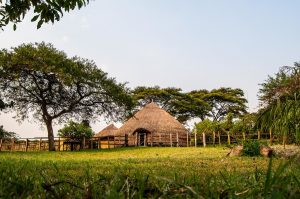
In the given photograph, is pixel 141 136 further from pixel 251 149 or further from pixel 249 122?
pixel 249 122

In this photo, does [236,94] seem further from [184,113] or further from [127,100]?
[127,100]

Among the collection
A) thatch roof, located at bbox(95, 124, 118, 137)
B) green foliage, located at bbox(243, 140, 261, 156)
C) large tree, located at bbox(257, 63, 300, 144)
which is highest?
thatch roof, located at bbox(95, 124, 118, 137)

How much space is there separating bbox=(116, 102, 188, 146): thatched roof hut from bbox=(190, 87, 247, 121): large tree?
56.4ft

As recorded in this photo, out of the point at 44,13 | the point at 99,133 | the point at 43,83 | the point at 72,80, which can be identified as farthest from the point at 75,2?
the point at 99,133

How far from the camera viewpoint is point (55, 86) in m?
41.8

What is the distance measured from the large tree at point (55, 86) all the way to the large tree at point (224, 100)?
27110mm

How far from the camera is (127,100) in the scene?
42.3 m

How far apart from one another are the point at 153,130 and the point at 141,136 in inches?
69.5

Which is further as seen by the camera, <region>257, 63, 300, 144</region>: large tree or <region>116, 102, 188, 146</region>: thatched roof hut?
<region>116, 102, 188, 146</region>: thatched roof hut

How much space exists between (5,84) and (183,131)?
22.7m

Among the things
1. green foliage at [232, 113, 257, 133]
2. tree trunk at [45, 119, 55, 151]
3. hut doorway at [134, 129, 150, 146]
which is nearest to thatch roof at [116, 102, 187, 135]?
hut doorway at [134, 129, 150, 146]

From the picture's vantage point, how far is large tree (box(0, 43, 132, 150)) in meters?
38.8

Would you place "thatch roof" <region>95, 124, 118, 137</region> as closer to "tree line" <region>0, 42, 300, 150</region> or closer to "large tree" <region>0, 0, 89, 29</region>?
"tree line" <region>0, 42, 300, 150</region>

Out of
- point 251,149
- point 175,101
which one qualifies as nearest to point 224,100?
point 175,101
